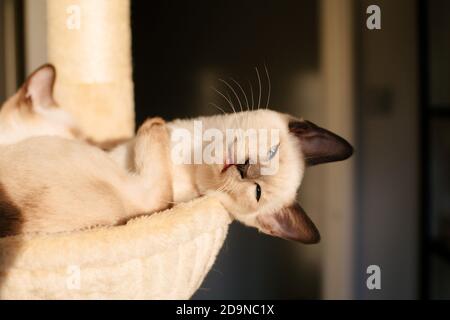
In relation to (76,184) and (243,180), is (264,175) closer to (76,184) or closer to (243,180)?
(243,180)

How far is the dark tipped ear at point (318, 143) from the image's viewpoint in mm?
951

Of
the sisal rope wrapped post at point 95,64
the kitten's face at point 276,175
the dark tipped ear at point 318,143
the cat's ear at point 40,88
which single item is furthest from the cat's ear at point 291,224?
the cat's ear at point 40,88

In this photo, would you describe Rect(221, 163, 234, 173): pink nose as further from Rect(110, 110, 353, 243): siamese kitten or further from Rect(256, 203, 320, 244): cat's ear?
Rect(256, 203, 320, 244): cat's ear

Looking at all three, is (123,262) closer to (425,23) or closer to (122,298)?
(122,298)

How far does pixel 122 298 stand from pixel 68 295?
0.09 meters

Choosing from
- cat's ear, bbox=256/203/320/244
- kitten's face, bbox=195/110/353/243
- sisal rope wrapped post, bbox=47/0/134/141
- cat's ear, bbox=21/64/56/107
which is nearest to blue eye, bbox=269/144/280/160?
kitten's face, bbox=195/110/353/243

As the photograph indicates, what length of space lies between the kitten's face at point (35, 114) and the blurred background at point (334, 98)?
52cm

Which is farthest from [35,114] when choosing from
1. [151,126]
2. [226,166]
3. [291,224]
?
[291,224]

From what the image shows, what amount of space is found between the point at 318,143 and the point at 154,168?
0.36 meters

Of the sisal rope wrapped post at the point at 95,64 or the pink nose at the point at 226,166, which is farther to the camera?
the sisal rope wrapped post at the point at 95,64

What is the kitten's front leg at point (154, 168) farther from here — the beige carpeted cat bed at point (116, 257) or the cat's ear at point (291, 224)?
the cat's ear at point (291, 224)

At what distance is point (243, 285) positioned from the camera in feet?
5.63

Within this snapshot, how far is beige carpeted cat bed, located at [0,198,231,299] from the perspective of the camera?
0.63 m
